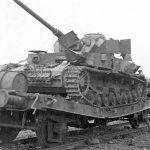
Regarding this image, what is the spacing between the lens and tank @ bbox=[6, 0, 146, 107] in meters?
11.7

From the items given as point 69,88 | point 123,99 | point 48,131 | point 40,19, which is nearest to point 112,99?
point 123,99

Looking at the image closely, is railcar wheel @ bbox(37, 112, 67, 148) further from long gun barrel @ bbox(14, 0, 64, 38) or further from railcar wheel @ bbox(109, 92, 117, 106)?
railcar wheel @ bbox(109, 92, 117, 106)

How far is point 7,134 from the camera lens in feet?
34.7

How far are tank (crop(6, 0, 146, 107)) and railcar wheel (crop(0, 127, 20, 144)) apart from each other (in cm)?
196

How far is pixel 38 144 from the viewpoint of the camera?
9.91 meters

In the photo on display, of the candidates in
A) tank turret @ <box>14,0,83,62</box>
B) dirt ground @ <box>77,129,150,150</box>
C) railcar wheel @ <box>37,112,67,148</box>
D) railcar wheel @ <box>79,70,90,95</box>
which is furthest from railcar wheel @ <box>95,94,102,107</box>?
railcar wheel @ <box>37,112,67,148</box>

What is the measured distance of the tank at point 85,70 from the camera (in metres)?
11.7

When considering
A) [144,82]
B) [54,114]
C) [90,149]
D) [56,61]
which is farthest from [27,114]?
[144,82]

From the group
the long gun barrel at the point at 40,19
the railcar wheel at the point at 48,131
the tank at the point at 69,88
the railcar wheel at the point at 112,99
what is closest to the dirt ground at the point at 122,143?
the railcar wheel at the point at 48,131

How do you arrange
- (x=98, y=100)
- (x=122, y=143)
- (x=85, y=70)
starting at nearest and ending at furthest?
1. (x=122, y=143)
2. (x=85, y=70)
3. (x=98, y=100)

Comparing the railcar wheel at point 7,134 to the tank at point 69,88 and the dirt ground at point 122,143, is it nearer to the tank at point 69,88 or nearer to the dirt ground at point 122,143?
the tank at point 69,88

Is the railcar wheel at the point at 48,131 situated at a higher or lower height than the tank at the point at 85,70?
lower

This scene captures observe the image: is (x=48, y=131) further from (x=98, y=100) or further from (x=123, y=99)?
(x=123, y=99)

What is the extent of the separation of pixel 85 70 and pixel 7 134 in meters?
3.09
